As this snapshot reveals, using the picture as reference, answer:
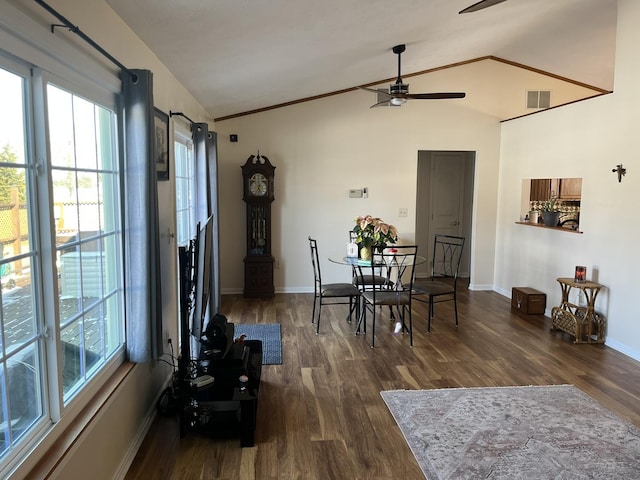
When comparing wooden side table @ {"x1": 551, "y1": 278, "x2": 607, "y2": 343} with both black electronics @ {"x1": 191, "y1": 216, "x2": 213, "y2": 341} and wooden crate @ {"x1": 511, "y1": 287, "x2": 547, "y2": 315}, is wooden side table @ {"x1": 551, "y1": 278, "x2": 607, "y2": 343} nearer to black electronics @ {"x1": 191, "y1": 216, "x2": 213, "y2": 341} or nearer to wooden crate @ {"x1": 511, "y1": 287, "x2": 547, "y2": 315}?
wooden crate @ {"x1": 511, "y1": 287, "x2": 547, "y2": 315}

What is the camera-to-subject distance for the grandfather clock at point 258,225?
6527mm

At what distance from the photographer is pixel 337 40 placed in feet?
13.4

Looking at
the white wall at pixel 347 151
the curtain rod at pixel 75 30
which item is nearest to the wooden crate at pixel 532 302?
the white wall at pixel 347 151

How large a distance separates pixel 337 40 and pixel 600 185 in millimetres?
3055

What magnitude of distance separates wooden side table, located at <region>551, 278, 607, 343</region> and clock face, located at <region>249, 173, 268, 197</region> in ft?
12.7

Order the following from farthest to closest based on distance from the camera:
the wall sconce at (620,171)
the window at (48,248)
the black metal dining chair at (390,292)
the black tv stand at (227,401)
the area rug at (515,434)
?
the black metal dining chair at (390,292) < the wall sconce at (620,171) < the black tv stand at (227,401) < the area rug at (515,434) < the window at (48,248)

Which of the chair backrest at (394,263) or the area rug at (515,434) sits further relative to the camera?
the chair backrest at (394,263)

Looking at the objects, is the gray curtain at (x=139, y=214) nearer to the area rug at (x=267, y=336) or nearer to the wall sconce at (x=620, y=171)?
the area rug at (x=267, y=336)

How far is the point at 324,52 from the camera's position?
436 cm

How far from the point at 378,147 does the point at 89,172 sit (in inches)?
199

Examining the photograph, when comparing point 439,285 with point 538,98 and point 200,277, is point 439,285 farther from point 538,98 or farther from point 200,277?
point 538,98

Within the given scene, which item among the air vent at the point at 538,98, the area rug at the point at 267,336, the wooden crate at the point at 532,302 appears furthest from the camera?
the air vent at the point at 538,98

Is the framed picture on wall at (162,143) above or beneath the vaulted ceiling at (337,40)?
beneath

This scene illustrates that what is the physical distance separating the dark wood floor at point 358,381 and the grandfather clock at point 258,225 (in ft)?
1.60
